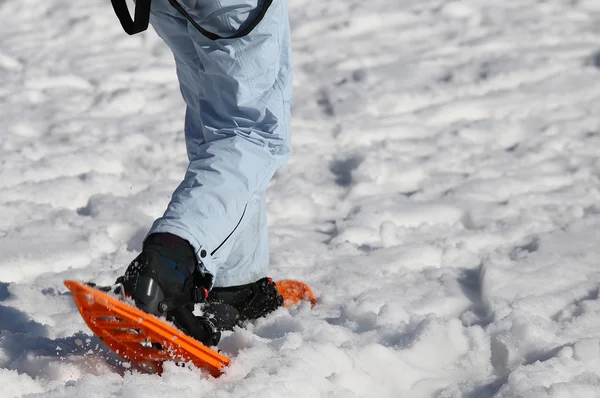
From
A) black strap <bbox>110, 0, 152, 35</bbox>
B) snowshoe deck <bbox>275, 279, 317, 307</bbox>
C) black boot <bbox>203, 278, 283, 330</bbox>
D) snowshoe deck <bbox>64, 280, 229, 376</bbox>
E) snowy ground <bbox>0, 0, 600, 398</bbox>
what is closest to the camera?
snowshoe deck <bbox>64, 280, 229, 376</bbox>

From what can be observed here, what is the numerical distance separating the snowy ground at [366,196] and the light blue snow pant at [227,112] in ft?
1.06

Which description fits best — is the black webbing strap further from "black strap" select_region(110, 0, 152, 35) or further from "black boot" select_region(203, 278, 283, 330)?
"black boot" select_region(203, 278, 283, 330)

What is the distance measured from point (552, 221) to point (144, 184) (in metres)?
1.71

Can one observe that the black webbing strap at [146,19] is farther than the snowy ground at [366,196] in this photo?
No

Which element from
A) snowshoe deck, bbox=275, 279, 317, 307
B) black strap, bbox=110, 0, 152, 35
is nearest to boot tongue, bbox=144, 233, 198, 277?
black strap, bbox=110, 0, 152, 35

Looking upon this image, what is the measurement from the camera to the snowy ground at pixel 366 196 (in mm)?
1809

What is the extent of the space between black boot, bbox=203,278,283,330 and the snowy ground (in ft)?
0.17

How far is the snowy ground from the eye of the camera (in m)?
1.81

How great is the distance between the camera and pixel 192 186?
5.53 feet

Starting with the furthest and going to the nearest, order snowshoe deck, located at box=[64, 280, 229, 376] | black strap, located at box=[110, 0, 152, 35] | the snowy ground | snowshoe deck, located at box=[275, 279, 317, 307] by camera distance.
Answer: snowshoe deck, located at box=[275, 279, 317, 307] → the snowy ground → black strap, located at box=[110, 0, 152, 35] → snowshoe deck, located at box=[64, 280, 229, 376]

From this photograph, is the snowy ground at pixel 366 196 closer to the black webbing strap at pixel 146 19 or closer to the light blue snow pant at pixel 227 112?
the light blue snow pant at pixel 227 112

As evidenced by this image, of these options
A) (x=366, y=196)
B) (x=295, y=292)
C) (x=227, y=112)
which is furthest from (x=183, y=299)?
(x=366, y=196)

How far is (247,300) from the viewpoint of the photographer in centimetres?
216

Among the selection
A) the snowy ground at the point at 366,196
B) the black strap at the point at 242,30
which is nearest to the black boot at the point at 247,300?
the snowy ground at the point at 366,196
